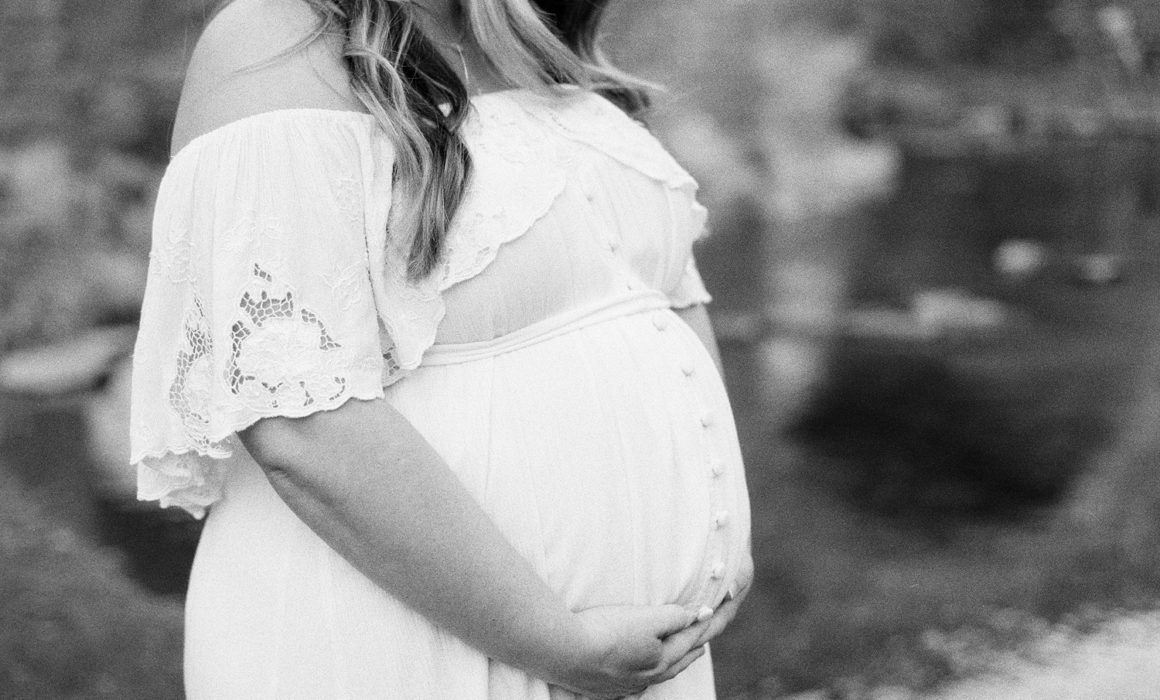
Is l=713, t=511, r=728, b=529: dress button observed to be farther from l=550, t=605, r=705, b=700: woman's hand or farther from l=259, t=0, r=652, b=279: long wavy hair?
l=259, t=0, r=652, b=279: long wavy hair

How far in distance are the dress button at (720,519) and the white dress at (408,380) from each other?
0.5 inches

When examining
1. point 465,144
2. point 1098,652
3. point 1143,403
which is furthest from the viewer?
point 1143,403

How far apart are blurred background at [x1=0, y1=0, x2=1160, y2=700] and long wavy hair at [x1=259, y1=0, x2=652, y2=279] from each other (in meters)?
2.34

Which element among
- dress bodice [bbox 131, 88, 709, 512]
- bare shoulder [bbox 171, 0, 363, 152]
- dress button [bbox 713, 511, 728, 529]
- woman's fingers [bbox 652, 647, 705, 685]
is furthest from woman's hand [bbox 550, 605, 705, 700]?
bare shoulder [bbox 171, 0, 363, 152]

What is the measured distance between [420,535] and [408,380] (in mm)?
167

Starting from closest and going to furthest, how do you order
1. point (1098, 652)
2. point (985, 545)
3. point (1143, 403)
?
1. point (1098, 652)
2. point (985, 545)
3. point (1143, 403)

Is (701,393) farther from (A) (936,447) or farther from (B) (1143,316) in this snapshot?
(B) (1143,316)

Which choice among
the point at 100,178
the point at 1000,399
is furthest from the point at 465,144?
the point at 1000,399

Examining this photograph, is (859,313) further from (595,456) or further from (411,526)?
(411,526)

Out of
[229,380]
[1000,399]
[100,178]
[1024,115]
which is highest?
[229,380]

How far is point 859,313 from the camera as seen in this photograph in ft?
13.0

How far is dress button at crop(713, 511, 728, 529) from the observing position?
4.42 ft

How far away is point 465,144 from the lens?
1.23 metres

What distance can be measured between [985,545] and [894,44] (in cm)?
164
